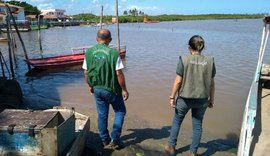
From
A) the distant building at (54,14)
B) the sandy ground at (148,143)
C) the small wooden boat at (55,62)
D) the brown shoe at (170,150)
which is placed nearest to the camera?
the brown shoe at (170,150)

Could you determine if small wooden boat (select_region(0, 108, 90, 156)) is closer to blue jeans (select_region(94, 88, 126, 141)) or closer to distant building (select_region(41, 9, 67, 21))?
blue jeans (select_region(94, 88, 126, 141))

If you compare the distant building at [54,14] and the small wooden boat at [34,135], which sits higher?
the distant building at [54,14]

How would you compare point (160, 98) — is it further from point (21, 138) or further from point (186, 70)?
point (21, 138)

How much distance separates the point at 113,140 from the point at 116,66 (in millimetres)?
1462

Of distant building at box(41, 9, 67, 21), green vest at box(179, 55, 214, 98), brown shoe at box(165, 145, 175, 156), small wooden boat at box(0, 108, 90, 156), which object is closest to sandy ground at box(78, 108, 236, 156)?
brown shoe at box(165, 145, 175, 156)

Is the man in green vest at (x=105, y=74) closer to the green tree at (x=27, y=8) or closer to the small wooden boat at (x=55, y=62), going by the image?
the small wooden boat at (x=55, y=62)

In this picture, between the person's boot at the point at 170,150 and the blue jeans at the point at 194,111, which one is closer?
the blue jeans at the point at 194,111

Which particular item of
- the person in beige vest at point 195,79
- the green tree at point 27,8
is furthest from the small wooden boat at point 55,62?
the green tree at point 27,8

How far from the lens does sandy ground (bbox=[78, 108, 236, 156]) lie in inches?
236

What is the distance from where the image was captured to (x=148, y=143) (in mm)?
6500

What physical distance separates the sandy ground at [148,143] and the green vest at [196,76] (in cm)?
149

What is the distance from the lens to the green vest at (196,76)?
495 centimetres

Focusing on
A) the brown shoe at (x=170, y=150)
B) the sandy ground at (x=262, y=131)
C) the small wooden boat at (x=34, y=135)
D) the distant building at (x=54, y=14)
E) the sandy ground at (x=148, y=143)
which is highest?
the distant building at (x=54, y=14)

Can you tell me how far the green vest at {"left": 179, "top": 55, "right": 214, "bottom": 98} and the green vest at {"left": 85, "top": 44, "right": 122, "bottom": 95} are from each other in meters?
1.13
